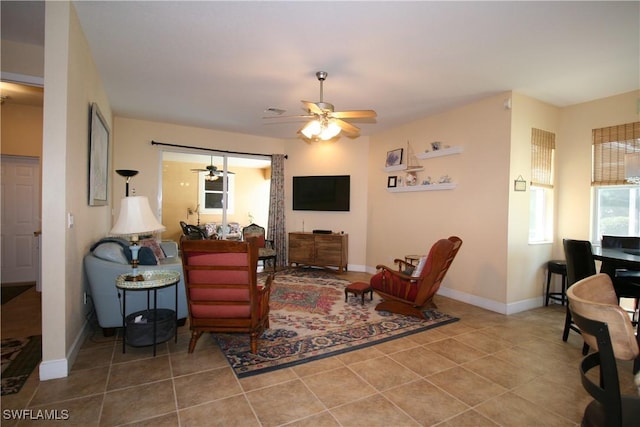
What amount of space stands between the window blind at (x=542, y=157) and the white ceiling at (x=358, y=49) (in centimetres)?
49

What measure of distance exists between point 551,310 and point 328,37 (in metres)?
4.47

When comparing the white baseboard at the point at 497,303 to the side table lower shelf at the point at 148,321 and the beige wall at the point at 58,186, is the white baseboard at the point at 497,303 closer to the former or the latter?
the side table lower shelf at the point at 148,321

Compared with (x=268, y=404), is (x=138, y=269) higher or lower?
higher

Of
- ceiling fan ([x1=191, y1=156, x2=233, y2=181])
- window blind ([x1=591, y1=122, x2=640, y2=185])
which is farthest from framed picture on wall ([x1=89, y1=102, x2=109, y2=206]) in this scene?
window blind ([x1=591, y1=122, x2=640, y2=185])

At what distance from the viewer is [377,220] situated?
242 inches

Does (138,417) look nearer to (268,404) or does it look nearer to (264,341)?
(268,404)

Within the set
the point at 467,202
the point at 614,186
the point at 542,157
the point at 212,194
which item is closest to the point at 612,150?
the point at 614,186

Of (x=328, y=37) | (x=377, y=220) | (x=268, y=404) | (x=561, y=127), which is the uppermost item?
(x=328, y=37)

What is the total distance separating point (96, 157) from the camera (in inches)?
134

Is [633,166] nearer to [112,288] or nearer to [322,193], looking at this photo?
[322,193]

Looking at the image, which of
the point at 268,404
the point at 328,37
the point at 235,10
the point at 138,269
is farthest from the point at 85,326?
the point at 328,37

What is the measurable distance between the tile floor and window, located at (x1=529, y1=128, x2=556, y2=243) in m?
1.87

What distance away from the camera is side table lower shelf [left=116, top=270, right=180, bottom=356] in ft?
8.66

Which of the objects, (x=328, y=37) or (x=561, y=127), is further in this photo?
(x=561, y=127)
